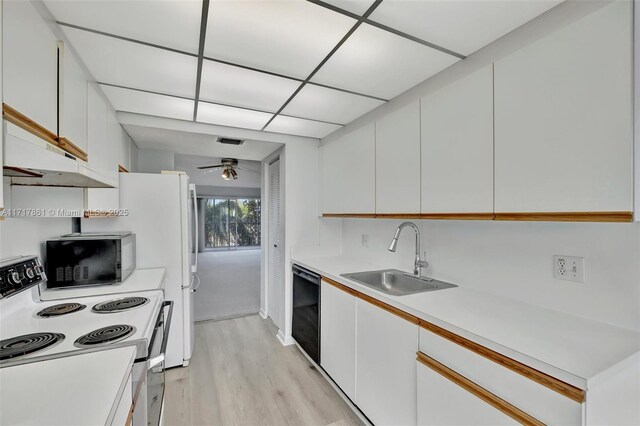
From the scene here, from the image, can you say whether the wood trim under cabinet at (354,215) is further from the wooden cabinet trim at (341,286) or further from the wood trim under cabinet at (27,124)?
the wood trim under cabinet at (27,124)

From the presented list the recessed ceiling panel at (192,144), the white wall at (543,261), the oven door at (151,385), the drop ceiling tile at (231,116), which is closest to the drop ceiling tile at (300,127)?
the drop ceiling tile at (231,116)

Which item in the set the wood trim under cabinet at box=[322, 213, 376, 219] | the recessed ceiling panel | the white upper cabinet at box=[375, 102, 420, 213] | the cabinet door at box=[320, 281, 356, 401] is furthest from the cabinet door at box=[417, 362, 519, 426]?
the recessed ceiling panel

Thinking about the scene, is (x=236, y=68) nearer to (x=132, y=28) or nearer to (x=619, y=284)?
(x=132, y=28)

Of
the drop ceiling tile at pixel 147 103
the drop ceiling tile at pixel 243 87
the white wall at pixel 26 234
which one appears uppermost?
the drop ceiling tile at pixel 243 87

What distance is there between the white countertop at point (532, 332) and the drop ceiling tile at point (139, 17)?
1692 mm

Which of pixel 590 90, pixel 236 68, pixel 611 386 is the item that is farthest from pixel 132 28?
pixel 611 386

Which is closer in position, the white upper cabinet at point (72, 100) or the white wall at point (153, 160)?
the white upper cabinet at point (72, 100)

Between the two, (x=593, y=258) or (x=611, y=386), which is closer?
(x=611, y=386)

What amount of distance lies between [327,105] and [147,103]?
4.54 ft

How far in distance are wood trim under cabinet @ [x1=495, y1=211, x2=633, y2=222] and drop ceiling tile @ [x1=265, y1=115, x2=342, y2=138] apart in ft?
5.95

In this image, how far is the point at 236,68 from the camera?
1.70 meters

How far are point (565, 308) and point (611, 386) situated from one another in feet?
1.74

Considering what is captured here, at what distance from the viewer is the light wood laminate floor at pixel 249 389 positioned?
199 cm

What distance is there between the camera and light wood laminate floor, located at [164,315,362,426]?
78.5 inches
